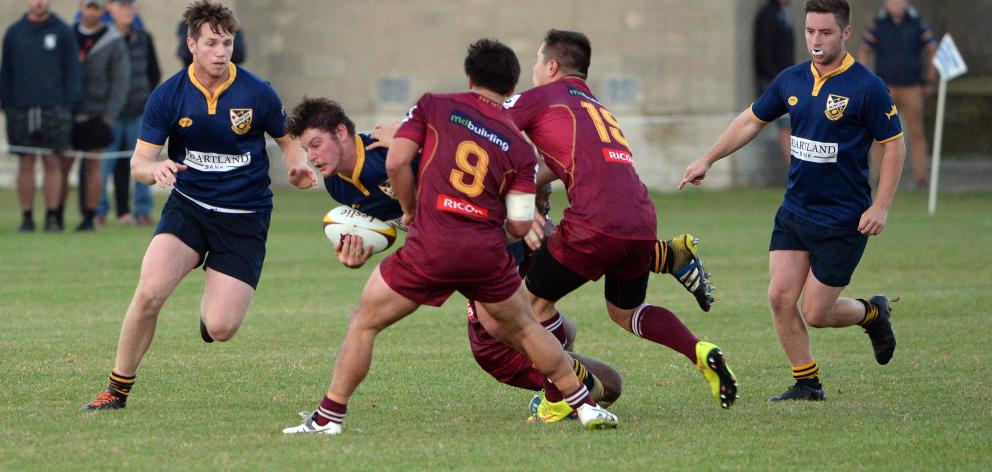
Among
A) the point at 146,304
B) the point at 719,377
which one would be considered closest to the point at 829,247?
Answer: the point at 719,377

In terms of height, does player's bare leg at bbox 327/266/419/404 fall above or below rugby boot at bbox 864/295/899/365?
above

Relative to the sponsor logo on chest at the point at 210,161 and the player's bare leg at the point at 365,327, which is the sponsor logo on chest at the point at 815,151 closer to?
the player's bare leg at the point at 365,327

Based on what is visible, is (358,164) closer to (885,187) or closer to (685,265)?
(685,265)

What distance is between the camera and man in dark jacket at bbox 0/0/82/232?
16.8m

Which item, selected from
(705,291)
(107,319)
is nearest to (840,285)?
(705,291)

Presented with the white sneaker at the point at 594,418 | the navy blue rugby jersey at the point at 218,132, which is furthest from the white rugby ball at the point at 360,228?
the white sneaker at the point at 594,418

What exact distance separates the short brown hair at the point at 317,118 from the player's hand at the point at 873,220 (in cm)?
256

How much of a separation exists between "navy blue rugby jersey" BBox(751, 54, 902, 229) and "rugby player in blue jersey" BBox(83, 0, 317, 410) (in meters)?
2.43

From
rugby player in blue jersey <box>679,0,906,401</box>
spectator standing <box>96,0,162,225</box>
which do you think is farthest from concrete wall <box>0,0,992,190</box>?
rugby player in blue jersey <box>679,0,906,401</box>

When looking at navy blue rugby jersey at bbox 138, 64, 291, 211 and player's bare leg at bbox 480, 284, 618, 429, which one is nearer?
player's bare leg at bbox 480, 284, 618, 429

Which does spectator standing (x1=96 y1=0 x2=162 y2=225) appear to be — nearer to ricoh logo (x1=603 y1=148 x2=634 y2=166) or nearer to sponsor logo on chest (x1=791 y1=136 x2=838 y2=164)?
sponsor logo on chest (x1=791 y1=136 x2=838 y2=164)

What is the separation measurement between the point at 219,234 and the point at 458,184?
5.84 feet

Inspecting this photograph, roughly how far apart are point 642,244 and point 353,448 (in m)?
1.68

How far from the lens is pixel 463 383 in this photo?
824 centimetres
